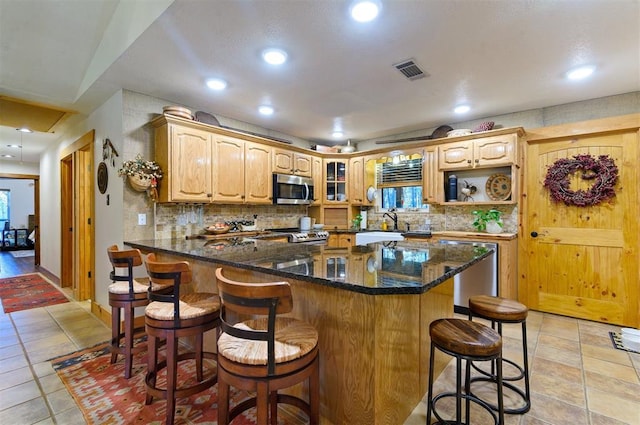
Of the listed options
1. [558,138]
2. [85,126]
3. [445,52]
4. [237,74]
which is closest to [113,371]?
[237,74]

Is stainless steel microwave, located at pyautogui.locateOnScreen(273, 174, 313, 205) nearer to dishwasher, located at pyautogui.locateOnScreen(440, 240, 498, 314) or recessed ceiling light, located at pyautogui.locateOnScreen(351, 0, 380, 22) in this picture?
dishwasher, located at pyautogui.locateOnScreen(440, 240, 498, 314)

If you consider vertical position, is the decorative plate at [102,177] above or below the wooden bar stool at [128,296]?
above

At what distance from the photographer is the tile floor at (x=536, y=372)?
1.83m

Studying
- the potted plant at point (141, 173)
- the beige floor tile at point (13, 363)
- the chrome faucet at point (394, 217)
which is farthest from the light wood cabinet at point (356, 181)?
the beige floor tile at point (13, 363)

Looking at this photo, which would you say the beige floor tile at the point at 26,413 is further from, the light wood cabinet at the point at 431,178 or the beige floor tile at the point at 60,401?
the light wood cabinet at the point at 431,178

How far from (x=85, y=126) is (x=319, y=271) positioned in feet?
13.9

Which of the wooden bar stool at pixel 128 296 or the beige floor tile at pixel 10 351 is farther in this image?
the beige floor tile at pixel 10 351

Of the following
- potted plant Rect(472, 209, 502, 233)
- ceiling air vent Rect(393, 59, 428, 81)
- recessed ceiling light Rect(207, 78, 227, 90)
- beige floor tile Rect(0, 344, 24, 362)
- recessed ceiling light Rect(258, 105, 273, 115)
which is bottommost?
beige floor tile Rect(0, 344, 24, 362)

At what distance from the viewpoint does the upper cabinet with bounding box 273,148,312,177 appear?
4.39 meters

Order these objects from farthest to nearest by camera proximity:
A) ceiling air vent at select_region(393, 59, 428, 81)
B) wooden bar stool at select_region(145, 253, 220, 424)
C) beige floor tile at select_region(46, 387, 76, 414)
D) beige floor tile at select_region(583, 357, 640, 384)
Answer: ceiling air vent at select_region(393, 59, 428, 81), beige floor tile at select_region(583, 357, 640, 384), beige floor tile at select_region(46, 387, 76, 414), wooden bar stool at select_region(145, 253, 220, 424)

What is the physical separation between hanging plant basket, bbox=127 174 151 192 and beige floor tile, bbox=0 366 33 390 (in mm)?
1702

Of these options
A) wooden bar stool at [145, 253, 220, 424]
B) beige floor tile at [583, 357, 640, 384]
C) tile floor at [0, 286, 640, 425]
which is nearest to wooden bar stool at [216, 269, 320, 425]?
wooden bar stool at [145, 253, 220, 424]

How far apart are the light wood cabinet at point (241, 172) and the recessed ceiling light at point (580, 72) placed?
3424 millimetres

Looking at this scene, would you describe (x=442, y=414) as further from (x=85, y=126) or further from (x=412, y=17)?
(x=85, y=126)
